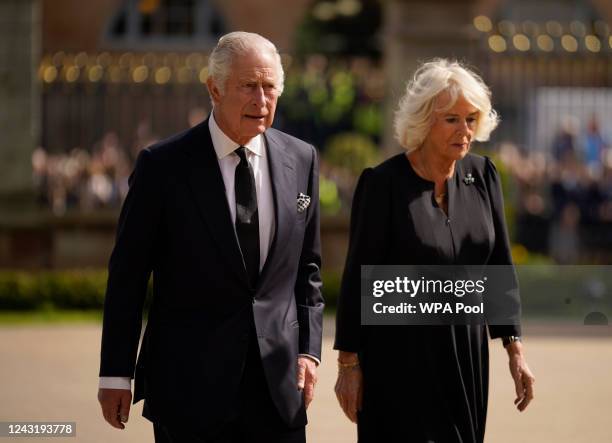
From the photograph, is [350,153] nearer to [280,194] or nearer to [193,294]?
[280,194]

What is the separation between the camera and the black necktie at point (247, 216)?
171 inches

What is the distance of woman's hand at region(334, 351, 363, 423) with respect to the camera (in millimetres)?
4746

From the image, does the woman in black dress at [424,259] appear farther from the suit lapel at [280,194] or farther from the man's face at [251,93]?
the man's face at [251,93]

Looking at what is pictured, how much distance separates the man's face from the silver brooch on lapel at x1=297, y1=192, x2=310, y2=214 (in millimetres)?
291

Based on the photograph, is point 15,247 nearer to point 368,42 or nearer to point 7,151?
point 7,151

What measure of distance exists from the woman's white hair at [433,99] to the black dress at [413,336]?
130 mm

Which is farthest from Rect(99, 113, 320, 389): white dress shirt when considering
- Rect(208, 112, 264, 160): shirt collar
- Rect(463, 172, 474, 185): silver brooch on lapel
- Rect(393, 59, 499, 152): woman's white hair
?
Rect(463, 172, 474, 185): silver brooch on lapel

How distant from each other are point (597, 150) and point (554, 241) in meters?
1.82

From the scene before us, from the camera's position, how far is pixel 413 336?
4676mm

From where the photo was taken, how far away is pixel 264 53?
4.27 m

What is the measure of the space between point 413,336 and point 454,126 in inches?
29.3

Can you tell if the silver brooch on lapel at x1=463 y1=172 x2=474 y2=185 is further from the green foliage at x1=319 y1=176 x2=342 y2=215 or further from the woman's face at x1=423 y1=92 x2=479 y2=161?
the green foliage at x1=319 y1=176 x2=342 y2=215

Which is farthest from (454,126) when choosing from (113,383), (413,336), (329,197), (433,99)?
(329,197)

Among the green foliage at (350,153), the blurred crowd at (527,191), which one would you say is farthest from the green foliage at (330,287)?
the green foliage at (350,153)
